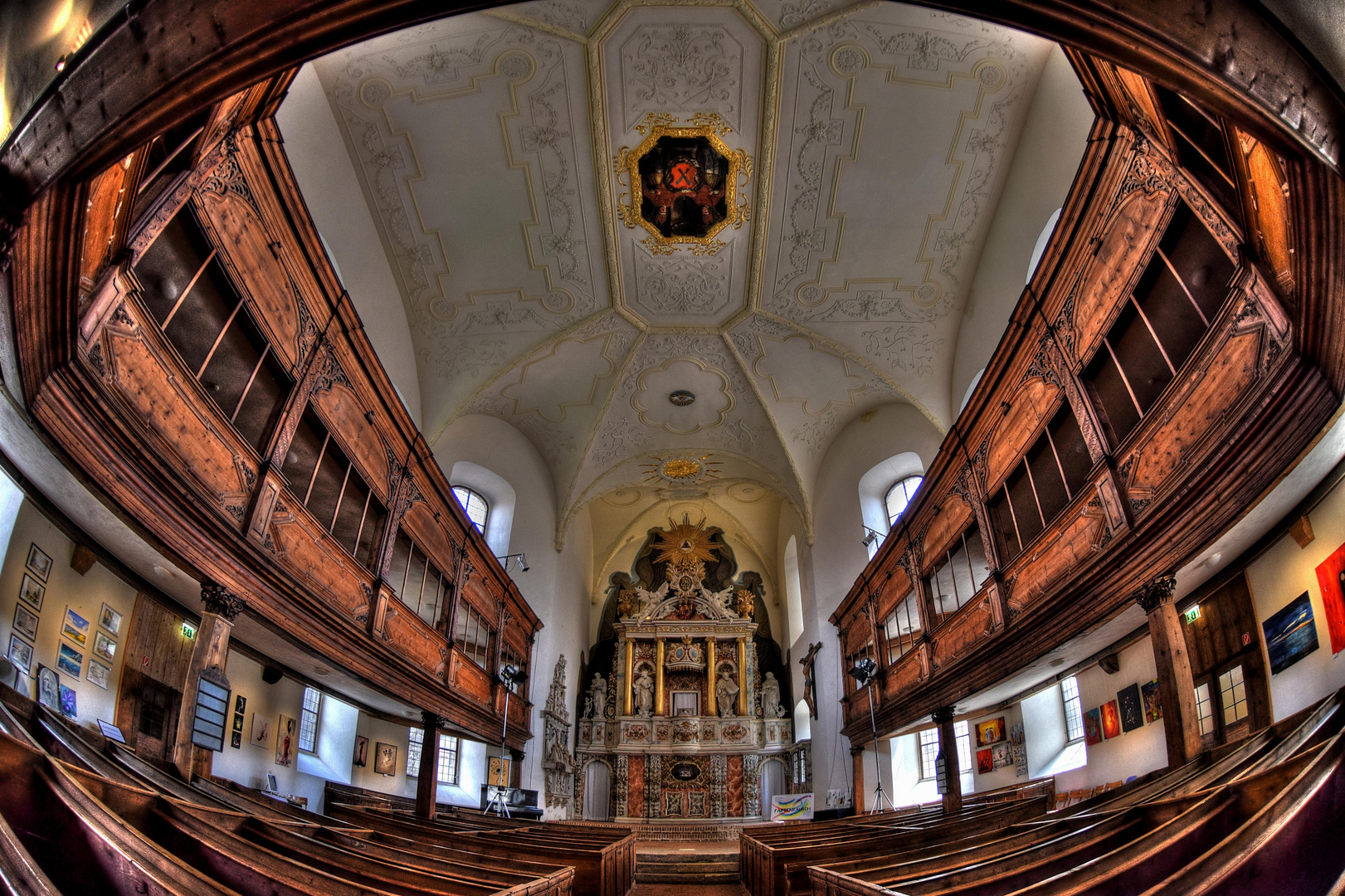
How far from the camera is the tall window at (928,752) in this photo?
1603cm

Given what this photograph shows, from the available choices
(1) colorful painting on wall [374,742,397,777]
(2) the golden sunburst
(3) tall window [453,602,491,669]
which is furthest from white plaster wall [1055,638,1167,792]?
(2) the golden sunburst

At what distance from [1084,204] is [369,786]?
1548 cm

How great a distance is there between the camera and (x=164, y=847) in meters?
4.51

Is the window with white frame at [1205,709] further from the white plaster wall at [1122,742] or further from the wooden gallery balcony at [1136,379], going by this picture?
the wooden gallery balcony at [1136,379]

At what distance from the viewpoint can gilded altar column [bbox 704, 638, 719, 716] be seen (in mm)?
24038

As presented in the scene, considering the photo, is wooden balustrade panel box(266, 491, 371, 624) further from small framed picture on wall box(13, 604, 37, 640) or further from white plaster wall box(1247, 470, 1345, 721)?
white plaster wall box(1247, 470, 1345, 721)

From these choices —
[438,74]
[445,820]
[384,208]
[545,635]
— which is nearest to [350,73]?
[438,74]

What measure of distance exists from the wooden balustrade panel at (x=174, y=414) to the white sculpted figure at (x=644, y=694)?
1817 centimetres

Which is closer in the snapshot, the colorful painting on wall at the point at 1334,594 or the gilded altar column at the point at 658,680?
the colorful painting on wall at the point at 1334,594

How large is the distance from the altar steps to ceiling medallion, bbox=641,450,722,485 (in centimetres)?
1021

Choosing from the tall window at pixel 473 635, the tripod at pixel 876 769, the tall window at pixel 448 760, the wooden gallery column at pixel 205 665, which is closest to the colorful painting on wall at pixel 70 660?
the wooden gallery column at pixel 205 665

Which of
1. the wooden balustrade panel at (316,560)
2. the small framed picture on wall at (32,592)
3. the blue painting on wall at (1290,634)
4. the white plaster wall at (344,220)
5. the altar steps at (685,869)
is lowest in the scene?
the altar steps at (685,869)

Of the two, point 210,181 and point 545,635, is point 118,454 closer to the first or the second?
point 210,181

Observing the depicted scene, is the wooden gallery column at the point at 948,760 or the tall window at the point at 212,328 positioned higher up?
the tall window at the point at 212,328
